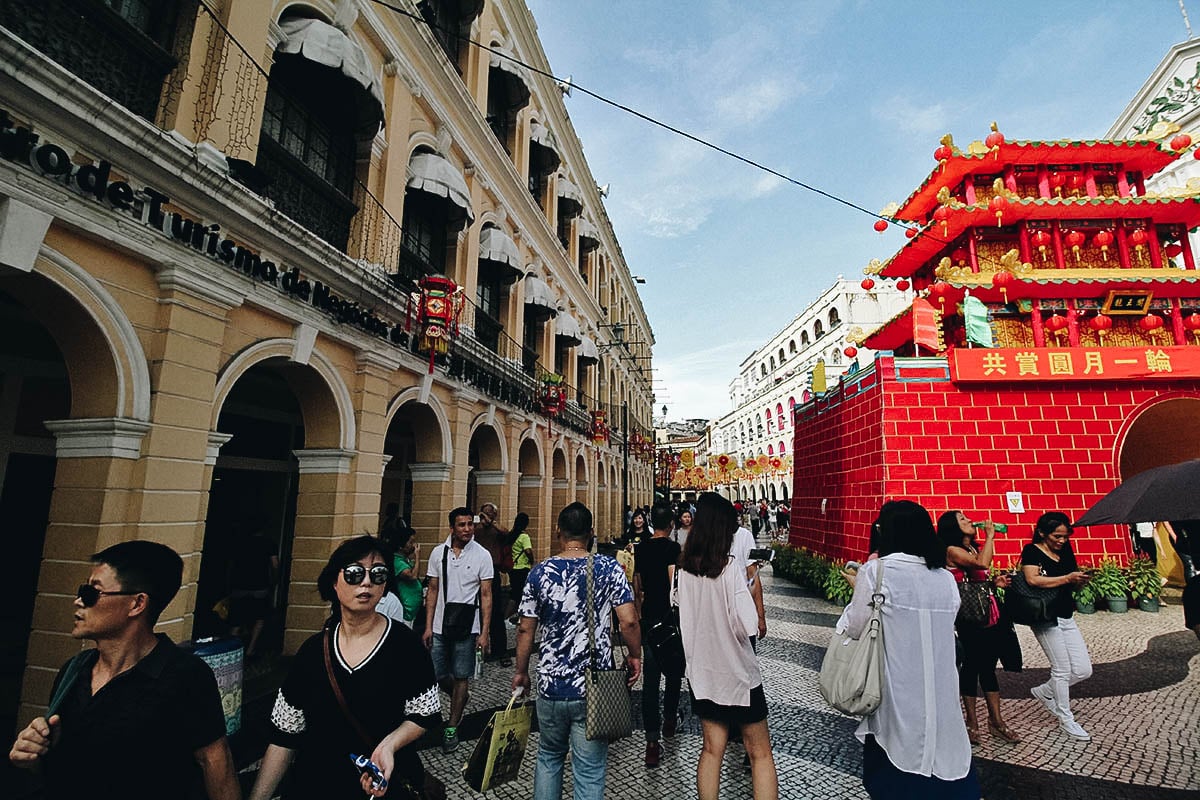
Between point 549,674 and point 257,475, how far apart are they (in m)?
8.45

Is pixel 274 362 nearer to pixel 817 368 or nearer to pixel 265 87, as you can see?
pixel 265 87

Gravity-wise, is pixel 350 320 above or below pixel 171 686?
above

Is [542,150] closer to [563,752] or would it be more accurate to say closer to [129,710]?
[563,752]

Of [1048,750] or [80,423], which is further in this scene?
[80,423]

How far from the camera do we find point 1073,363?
9.91m

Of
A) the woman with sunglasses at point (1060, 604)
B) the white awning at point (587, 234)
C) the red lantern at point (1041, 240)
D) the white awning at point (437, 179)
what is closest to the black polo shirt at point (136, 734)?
the woman with sunglasses at point (1060, 604)

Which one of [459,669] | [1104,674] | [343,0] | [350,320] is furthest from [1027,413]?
[343,0]

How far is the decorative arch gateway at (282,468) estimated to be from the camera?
6117 mm

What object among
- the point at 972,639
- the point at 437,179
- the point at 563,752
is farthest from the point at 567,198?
the point at 563,752

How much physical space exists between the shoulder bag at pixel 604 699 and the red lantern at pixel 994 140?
42.6ft

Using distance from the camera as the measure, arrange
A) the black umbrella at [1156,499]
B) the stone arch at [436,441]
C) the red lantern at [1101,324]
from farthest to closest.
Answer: the red lantern at [1101,324] → the stone arch at [436,441] → the black umbrella at [1156,499]

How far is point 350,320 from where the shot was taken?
Result: 6.77 metres

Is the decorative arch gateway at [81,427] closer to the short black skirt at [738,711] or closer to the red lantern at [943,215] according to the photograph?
the short black skirt at [738,711]

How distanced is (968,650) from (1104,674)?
10.8 ft
